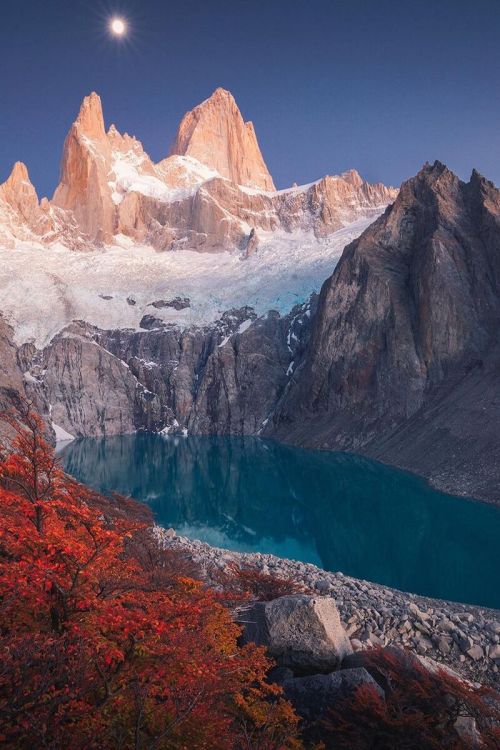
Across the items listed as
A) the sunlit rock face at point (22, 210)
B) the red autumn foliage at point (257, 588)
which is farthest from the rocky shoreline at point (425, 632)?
the sunlit rock face at point (22, 210)

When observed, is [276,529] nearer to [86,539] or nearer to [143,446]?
[86,539]

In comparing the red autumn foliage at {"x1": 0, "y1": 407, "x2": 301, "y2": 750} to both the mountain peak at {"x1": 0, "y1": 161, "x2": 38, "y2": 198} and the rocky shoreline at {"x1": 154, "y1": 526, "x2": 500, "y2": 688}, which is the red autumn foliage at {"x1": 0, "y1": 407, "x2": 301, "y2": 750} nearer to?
the rocky shoreline at {"x1": 154, "y1": 526, "x2": 500, "y2": 688}

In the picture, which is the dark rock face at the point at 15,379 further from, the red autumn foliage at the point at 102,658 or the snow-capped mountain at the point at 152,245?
the red autumn foliage at the point at 102,658

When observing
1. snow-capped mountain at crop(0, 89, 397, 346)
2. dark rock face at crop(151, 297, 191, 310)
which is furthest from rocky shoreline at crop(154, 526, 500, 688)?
dark rock face at crop(151, 297, 191, 310)

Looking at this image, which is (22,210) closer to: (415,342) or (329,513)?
(415,342)

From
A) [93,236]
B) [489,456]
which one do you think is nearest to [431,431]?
[489,456]

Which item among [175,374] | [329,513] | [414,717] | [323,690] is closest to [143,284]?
[175,374]

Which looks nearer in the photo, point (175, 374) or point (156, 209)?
point (175, 374)
